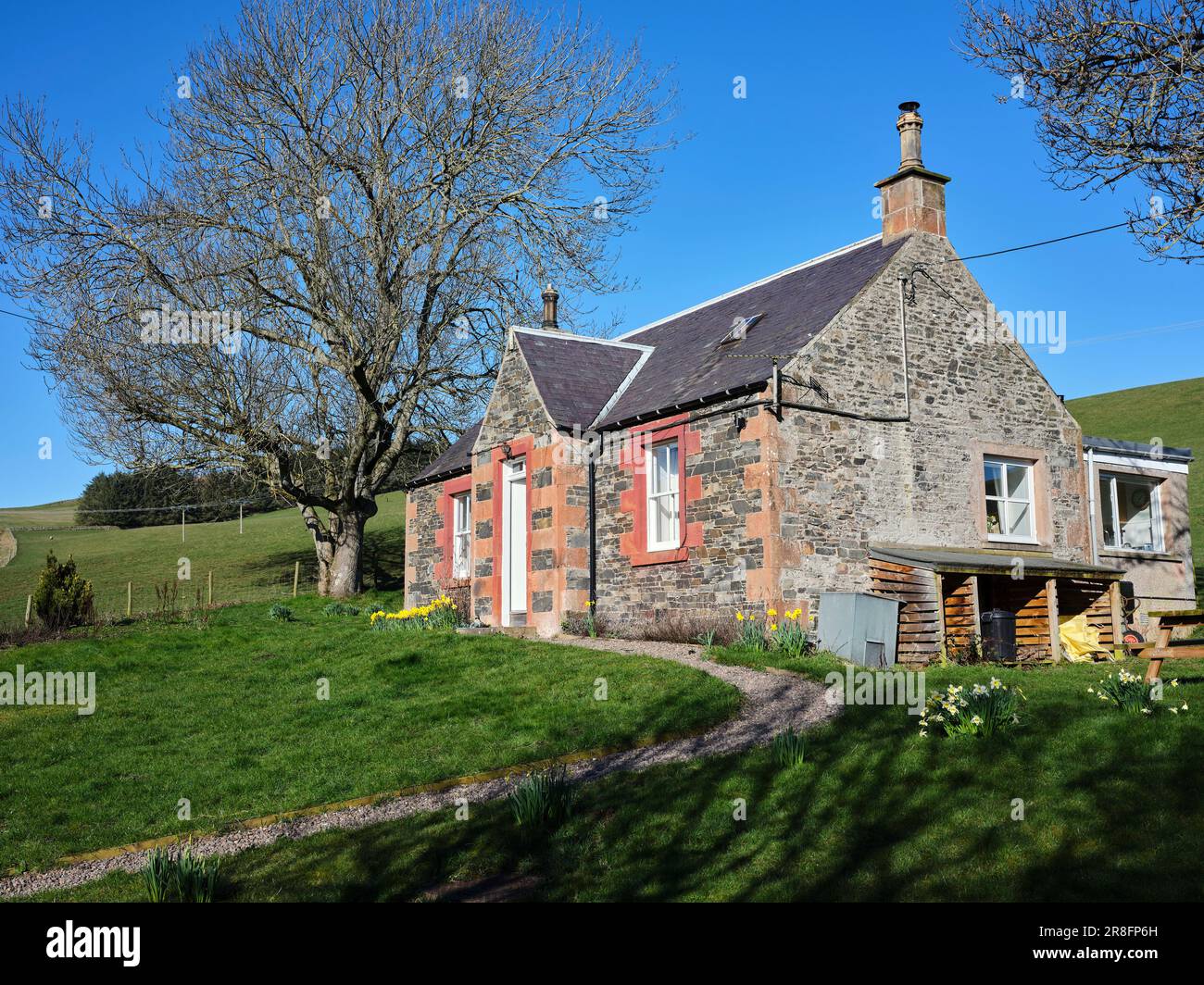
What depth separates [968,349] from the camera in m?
17.0

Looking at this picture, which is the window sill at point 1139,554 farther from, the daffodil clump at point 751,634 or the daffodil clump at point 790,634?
the daffodil clump at point 751,634

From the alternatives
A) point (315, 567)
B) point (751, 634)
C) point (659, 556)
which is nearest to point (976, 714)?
point (751, 634)

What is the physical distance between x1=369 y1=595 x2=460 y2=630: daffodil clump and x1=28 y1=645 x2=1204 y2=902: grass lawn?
31.6 ft

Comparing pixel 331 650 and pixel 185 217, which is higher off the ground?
pixel 185 217

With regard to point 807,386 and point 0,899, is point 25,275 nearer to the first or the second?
point 807,386

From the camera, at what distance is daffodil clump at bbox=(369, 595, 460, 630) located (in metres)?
17.6

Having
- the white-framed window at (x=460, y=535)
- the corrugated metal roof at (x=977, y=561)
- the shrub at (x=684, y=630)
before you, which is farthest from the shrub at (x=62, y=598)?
the corrugated metal roof at (x=977, y=561)

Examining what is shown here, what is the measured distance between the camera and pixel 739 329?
17734mm

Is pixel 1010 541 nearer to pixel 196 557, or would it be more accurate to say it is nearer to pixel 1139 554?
pixel 1139 554

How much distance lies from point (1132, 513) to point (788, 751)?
1553 centimetres

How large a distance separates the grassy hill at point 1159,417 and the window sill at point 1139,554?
56.5 feet

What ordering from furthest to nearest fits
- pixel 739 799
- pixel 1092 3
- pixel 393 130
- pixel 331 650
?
pixel 393 130, pixel 331 650, pixel 1092 3, pixel 739 799
